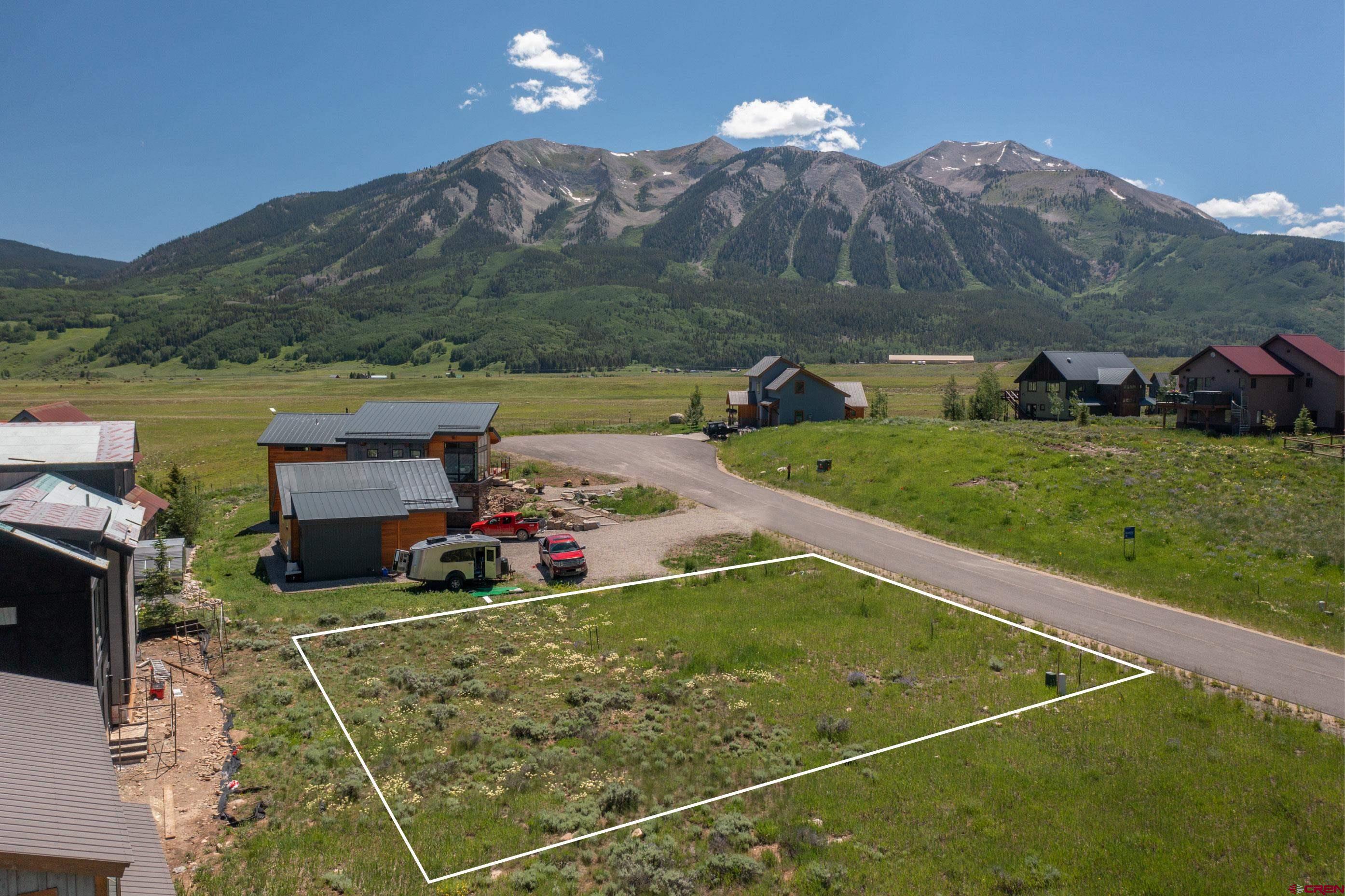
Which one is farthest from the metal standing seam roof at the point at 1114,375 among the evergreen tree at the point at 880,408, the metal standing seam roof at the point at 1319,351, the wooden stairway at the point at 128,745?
the wooden stairway at the point at 128,745

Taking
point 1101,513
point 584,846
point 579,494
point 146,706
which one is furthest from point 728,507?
point 584,846

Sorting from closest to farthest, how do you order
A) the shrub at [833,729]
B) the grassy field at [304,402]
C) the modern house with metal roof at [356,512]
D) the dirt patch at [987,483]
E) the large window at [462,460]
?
the shrub at [833,729] → the modern house with metal roof at [356,512] → the dirt patch at [987,483] → the large window at [462,460] → the grassy field at [304,402]

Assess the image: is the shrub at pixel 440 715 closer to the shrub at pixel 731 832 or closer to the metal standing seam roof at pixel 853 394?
the shrub at pixel 731 832

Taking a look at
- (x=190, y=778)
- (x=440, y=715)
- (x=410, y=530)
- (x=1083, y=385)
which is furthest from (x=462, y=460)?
(x=1083, y=385)

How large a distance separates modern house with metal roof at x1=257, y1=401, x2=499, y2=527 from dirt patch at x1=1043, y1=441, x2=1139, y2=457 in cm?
3524

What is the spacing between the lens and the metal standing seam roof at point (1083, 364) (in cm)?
7400

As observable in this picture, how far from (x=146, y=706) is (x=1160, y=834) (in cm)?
2146

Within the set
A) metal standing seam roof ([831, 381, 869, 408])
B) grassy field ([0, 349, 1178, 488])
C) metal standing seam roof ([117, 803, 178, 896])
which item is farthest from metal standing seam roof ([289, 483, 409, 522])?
metal standing seam roof ([831, 381, 869, 408])

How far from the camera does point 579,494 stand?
49.4 metres

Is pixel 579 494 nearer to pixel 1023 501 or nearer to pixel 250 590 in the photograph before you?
pixel 250 590

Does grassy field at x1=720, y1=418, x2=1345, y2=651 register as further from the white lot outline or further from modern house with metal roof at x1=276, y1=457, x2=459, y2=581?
modern house with metal roof at x1=276, y1=457, x2=459, y2=581

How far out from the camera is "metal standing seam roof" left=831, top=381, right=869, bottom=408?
81.2 meters

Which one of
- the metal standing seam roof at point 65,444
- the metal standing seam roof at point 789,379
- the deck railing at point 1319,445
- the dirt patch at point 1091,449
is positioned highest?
the metal standing seam roof at point 789,379

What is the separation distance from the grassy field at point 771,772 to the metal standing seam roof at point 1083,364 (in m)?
64.9
